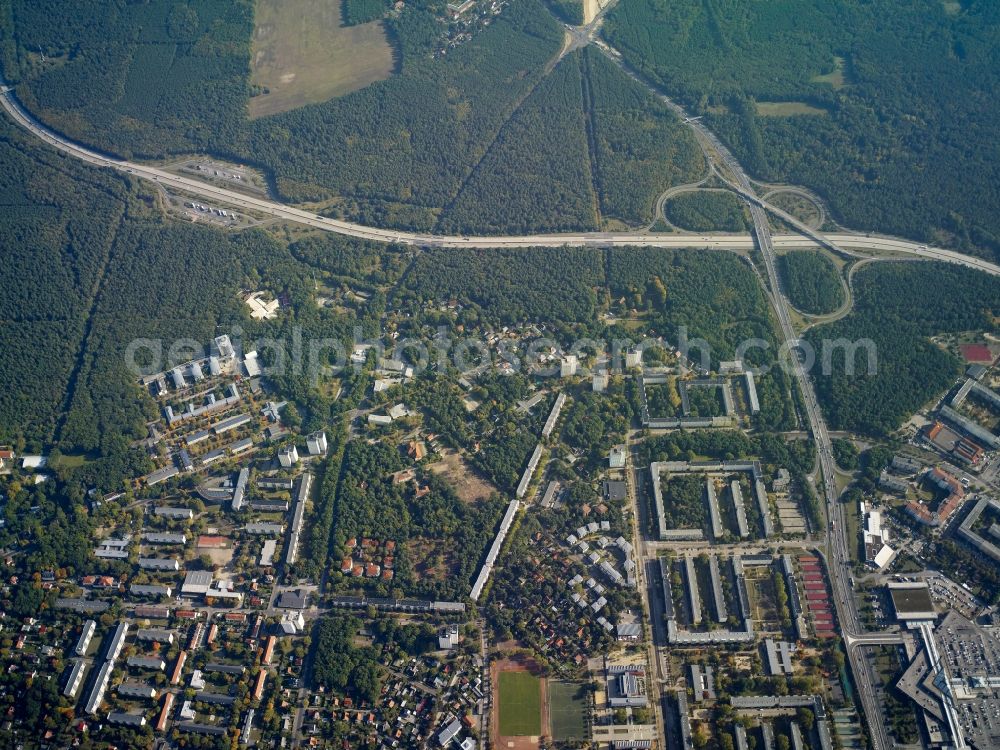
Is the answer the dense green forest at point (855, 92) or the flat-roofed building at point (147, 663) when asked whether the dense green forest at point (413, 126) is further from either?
the flat-roofed building at point (147, 663)

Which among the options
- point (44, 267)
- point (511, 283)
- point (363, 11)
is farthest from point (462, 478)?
point (363, 11)

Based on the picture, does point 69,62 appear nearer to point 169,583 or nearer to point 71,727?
point 169,583

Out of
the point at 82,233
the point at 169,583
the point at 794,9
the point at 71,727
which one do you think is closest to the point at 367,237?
the point at 82,233

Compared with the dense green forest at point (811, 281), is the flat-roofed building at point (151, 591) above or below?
below

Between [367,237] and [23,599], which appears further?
[367,237]

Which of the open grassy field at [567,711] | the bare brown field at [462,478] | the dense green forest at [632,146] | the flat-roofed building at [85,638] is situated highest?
the dense green forest at [632,146]

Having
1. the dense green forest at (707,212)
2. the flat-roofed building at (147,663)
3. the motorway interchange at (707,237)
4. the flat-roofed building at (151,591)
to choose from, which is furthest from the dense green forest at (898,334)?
the flat-roofed building at (147,663)
